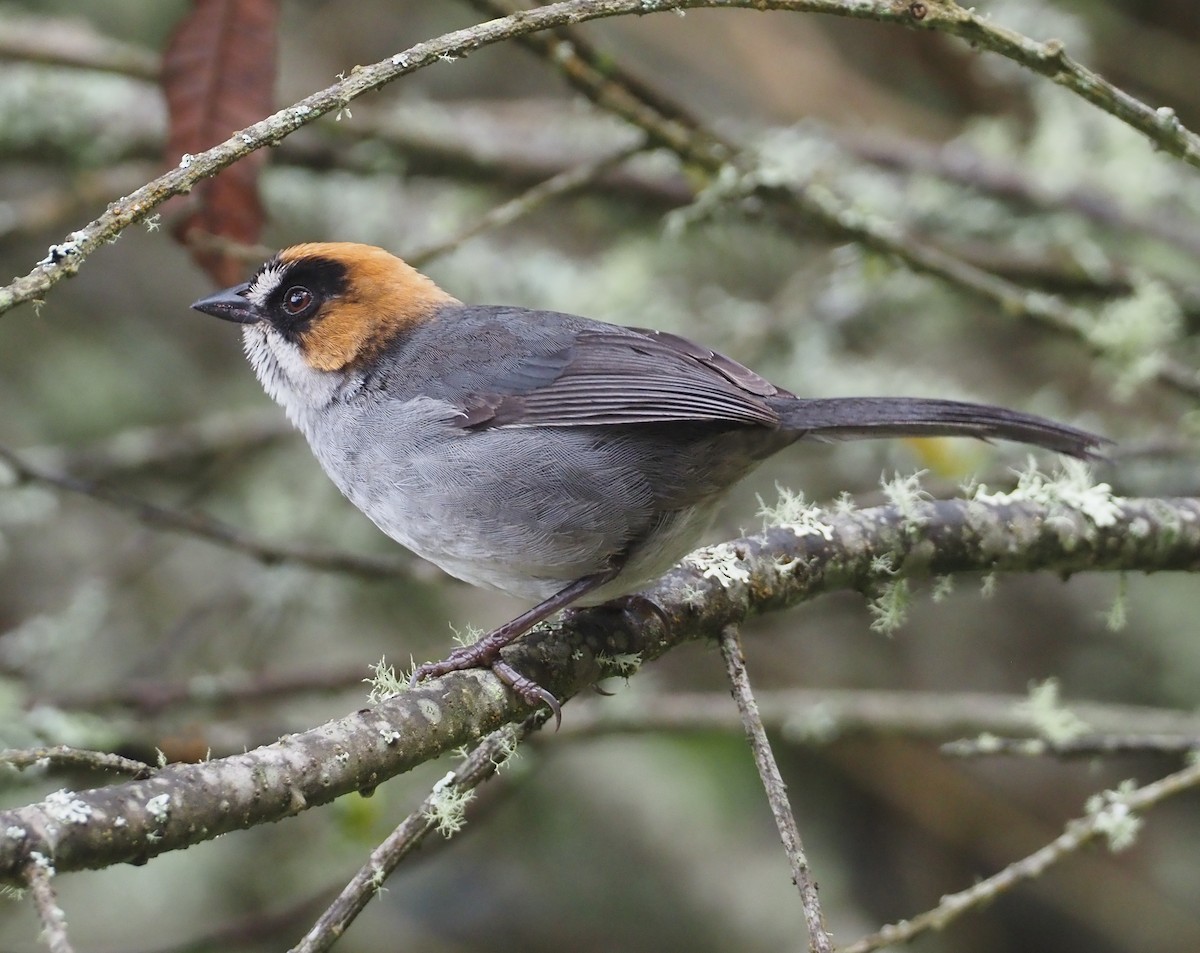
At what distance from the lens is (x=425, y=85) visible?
8492 mm

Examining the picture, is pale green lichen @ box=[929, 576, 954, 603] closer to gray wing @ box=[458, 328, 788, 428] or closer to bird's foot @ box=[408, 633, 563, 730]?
gray wing @ box=[458, 328, 788, 428]

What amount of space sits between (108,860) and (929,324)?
5224 mm

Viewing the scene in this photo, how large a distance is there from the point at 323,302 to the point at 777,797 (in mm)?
2122

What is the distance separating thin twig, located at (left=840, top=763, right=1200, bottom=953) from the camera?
106 inches

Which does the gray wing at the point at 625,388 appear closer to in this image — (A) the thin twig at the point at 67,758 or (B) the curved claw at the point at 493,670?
(B) the curved claw at the point at 493,670

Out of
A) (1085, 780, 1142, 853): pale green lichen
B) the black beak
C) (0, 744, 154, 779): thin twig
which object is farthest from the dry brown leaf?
(1085, 780, 1142, 853): pale green lichen

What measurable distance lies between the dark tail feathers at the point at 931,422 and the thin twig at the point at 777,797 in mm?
631

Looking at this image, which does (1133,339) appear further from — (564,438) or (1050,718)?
(564,438)

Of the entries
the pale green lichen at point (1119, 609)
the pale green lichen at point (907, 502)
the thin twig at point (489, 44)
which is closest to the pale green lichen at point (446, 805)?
the thin twig at point (489, 44)

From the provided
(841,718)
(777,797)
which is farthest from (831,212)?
(777,797)

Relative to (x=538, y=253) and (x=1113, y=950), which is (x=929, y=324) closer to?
(x=538, y=253)

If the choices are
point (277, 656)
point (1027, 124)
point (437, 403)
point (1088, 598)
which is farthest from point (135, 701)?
point (1027, 124)

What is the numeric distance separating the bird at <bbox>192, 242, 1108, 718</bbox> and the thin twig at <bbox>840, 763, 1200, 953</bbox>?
2.68 ft

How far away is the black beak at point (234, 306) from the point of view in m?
3.89
